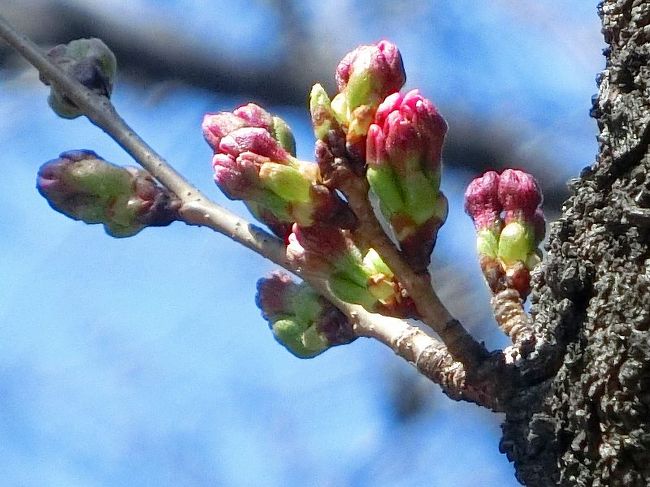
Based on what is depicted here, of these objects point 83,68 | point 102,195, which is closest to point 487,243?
point 102,195

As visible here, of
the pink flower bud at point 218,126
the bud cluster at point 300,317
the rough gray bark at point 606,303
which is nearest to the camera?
the rough gray bark at point 606,303

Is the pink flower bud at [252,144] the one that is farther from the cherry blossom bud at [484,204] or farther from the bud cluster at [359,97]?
the cherry blossom bud at [484,204]

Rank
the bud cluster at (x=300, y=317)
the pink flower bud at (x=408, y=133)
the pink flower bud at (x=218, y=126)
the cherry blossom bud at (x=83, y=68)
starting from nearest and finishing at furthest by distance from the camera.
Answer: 1. the pink flower bud at (x=408, y=133)
2. the pink flower bud at (x=218, y=126)
3. the bud cluster at (x=300, y=317)
4. the cherry blossom bud at (x=83, y=68)

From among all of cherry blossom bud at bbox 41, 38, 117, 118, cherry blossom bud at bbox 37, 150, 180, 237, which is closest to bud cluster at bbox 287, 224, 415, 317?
cherry blossom bud at bbox 37, 150, 180, 237

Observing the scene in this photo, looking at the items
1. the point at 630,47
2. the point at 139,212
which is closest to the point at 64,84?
the point at 139,212

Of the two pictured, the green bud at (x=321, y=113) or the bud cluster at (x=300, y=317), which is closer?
the green bud at (x=321, y=113)

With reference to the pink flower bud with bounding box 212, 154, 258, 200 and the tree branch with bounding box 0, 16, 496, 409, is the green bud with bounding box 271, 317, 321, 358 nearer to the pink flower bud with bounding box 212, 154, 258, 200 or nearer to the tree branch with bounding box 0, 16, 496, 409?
the tree branch with bounding box 0, 16, 496, 409

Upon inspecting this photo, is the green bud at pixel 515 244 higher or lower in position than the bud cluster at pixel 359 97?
lower

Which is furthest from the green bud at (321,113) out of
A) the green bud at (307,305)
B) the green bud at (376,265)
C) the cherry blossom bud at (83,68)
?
the cherry blossom bud at (83,68)
